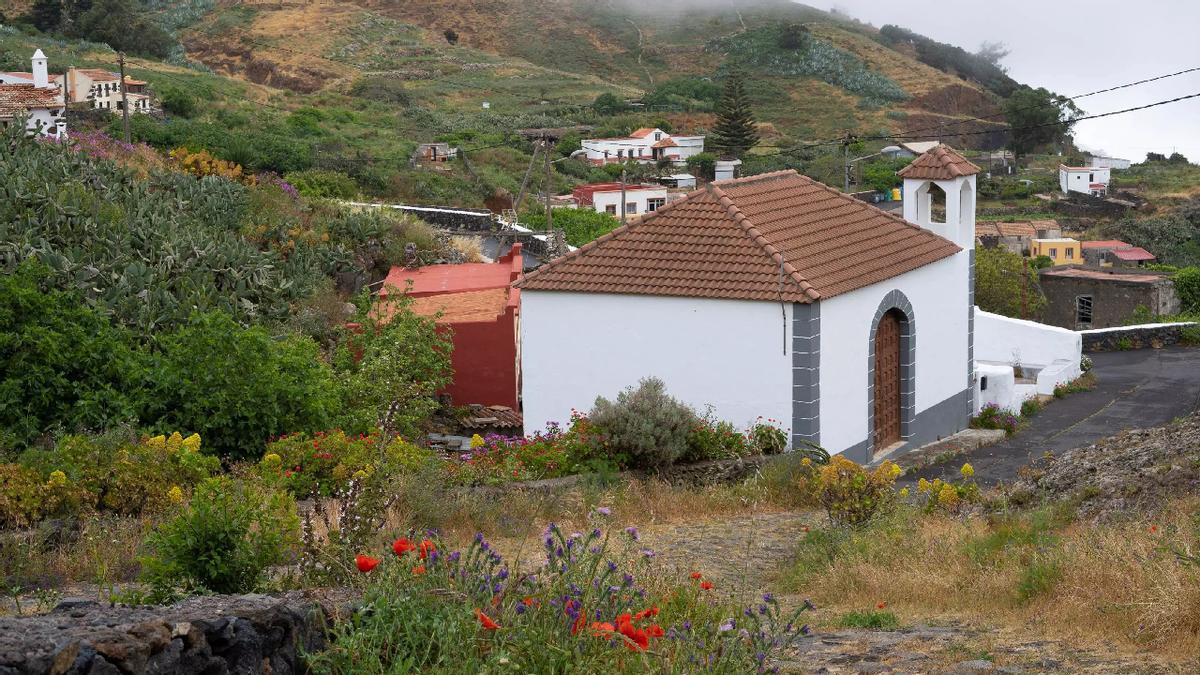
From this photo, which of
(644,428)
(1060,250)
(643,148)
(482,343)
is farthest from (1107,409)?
(643,148)

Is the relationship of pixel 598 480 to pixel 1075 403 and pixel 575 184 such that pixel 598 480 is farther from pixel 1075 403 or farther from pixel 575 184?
pixel 575 184

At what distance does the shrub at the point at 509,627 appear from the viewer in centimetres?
512

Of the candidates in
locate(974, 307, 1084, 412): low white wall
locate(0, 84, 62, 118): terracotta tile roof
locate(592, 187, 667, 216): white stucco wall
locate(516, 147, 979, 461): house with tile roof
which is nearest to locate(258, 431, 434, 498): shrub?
locate(516, 147, 979, 461): house with tile roof

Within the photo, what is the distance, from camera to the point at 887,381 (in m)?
19.4

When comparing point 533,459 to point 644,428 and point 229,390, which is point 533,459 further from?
point 229,390

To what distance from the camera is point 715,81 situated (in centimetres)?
9631

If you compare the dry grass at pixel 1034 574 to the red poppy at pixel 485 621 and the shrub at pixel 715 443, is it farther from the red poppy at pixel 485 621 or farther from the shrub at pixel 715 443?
the shrub at pixel 715 443

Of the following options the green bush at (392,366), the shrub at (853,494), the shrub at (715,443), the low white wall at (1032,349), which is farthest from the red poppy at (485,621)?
the low white wall at (1032,349)

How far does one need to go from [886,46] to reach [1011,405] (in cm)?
9300

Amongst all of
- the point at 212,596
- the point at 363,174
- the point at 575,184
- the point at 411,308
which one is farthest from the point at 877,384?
the point at 575,184

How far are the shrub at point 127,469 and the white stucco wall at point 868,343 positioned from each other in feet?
27.2

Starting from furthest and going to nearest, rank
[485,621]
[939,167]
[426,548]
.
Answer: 1. [939,167]
2. [426,548]
3. [485,621]

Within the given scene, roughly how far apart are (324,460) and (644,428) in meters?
3.49

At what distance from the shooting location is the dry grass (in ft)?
21.6
